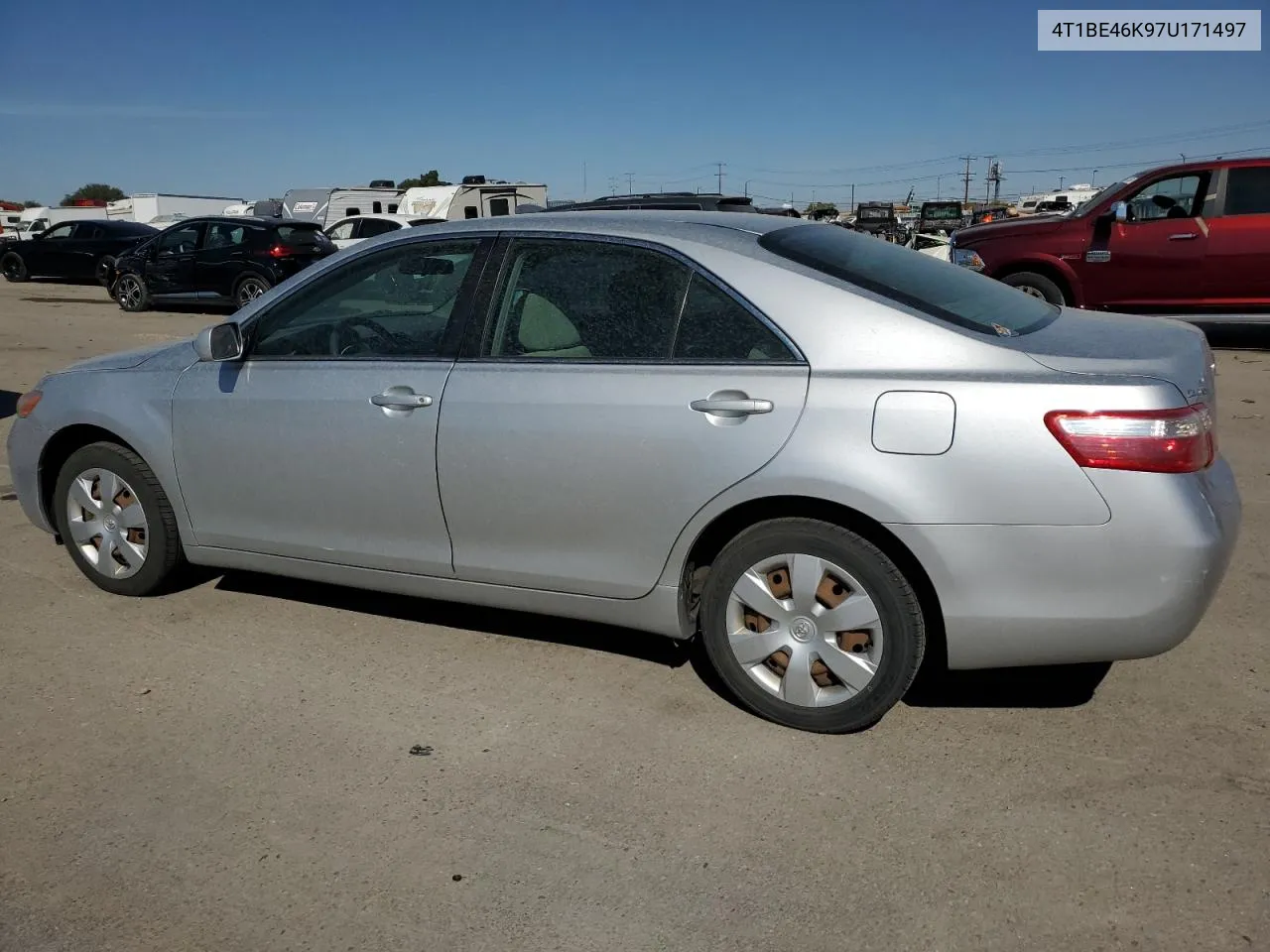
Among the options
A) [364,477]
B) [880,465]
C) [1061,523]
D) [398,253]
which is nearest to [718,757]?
[880,465]

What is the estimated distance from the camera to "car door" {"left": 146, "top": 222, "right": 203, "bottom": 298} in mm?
17391

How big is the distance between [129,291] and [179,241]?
52.6 inches

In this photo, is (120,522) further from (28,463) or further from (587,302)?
(587,302)

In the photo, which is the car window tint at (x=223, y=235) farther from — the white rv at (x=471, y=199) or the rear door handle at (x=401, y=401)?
the rear door handle at (x=401, y=401)

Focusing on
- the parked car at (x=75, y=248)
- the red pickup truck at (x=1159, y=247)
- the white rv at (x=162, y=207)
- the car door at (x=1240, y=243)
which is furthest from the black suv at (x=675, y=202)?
the white rv at (x=162, y=207)

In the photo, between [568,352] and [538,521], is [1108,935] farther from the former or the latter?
[568,352]

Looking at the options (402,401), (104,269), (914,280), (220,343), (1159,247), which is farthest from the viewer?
(104,269)

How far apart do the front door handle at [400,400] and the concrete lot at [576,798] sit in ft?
3.17

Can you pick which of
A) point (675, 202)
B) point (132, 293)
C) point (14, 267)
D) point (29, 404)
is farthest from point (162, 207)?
point (29, 404)

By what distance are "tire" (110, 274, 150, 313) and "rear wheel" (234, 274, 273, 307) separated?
6.52ft

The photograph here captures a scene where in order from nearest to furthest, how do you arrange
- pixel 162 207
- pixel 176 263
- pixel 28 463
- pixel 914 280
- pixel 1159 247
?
pixel 914 280 < pixel 28 463 < pixel 1159 247 < pixel 176 263 < pixel 162 207

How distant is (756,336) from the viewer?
3.41 metres

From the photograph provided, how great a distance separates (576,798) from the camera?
3150 mm

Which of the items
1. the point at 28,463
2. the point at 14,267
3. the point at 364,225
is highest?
the point at 364,225
